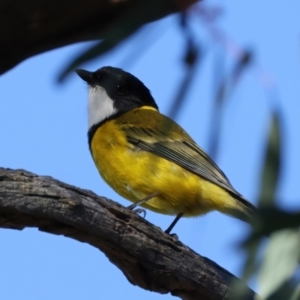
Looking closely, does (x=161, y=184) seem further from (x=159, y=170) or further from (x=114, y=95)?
(x=114, y=95)

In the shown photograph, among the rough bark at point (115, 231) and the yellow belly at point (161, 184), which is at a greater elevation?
the yellow belly at point (161, 184)

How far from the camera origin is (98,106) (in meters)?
5.59

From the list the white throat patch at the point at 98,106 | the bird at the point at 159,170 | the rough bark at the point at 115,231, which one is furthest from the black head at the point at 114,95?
the rough bark at the point at 115,231

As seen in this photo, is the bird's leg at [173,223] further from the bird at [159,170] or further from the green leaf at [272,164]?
the green leaf at [272,164]

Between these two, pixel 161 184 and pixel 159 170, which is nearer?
pixel 161 184

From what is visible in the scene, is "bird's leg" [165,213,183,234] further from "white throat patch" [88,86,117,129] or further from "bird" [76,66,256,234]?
"white throat patch" [88,86,117,129]

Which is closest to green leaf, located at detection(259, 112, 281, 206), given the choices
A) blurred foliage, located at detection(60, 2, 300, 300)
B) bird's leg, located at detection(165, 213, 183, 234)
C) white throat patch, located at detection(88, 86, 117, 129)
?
blurred foliage, located at detection(60, 2, 300, 300)

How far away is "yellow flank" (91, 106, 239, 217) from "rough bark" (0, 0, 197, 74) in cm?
154

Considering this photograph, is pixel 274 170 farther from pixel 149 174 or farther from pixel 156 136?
pixel 156 136

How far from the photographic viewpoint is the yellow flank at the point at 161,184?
4445mm

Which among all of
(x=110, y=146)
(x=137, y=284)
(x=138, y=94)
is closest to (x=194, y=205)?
(x=110, y=146)

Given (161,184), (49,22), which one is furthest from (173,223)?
(49,22)

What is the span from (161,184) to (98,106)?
1.34 meters

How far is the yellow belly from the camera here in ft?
14.6
